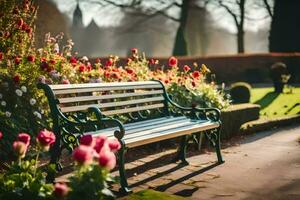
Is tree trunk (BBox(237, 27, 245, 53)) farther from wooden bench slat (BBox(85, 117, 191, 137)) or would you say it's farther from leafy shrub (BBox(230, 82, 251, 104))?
wooden bench slat (BBox(85, 117, 191, 137))

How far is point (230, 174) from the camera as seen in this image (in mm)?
5230

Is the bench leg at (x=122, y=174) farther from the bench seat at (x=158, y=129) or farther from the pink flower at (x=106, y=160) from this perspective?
the pink flower at (x=106, y=160)

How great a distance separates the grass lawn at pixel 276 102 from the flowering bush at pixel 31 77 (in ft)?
14.6

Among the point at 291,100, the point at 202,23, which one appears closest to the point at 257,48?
the point at 202,23

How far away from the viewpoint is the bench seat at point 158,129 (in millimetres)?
4516

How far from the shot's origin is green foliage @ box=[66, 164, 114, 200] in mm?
2664

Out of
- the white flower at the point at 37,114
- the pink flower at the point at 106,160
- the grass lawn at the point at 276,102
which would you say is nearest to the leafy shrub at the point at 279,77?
the grass lawn at the point at 276,102

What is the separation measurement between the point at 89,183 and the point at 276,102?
489 inches

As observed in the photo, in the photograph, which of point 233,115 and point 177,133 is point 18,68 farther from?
point 233,115

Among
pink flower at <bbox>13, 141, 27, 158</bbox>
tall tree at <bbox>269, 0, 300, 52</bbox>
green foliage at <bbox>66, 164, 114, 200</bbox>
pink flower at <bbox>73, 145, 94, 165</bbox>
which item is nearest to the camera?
pink flower at <bbox>73, 145, 94, 165</bbox>

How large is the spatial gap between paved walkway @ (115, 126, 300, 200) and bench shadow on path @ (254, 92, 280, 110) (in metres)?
7.18

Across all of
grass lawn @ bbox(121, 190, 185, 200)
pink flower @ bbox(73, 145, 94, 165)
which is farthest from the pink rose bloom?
grass lawn @ bbox(121, 190, 185, 200)

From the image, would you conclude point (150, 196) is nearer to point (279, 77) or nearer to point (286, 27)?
point (279, 77)

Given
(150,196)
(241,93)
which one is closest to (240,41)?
(241,93)
